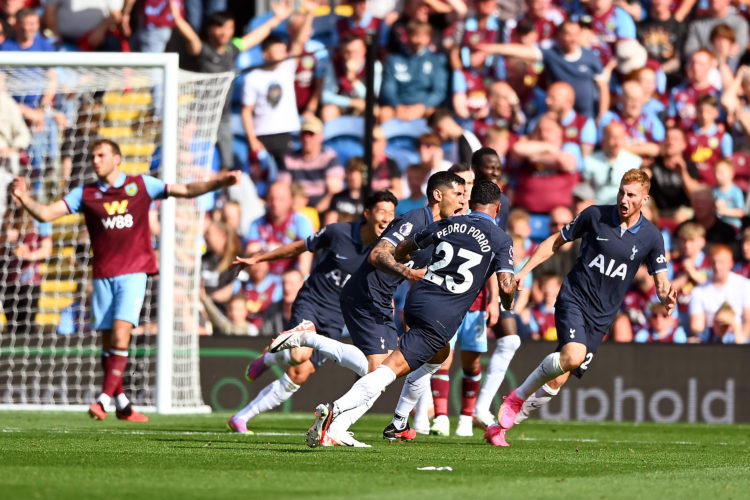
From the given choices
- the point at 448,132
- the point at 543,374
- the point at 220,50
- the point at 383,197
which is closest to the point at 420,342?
the point at 543,374

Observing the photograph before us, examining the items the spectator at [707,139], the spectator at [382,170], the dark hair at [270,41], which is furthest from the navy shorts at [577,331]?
the dark hair at [270,41]

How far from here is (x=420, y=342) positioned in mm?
8188

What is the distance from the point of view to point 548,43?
1638cm

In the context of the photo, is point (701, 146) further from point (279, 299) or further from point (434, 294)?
point (434, 294)

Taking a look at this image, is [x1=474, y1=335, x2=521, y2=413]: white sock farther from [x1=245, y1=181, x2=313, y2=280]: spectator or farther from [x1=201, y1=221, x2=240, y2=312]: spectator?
[x1=201, y1=221, x2=240, y2=312]: spectator

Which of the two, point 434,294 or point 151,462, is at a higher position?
point 434,294

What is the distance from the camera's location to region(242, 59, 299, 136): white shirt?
16.2 m

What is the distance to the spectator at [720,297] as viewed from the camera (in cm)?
1463

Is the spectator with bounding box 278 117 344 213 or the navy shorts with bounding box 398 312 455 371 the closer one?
the navy shorts with bounding box 398 312 455 371

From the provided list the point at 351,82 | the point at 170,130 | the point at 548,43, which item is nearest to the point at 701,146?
the point at 548,43

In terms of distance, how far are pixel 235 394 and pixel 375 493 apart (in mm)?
8498

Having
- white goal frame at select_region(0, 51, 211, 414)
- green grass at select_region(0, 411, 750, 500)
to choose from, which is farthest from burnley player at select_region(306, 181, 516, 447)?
white goal frame at select_region(0, 51, 211, 414)

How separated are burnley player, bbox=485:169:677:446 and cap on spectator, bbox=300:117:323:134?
6.75 metres

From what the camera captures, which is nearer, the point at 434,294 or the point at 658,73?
the point at 434,294
